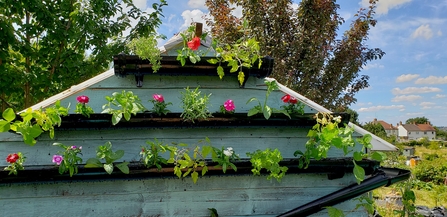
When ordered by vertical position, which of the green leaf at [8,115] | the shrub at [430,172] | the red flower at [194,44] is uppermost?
the red flower at [194,44]

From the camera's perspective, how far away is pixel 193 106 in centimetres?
197

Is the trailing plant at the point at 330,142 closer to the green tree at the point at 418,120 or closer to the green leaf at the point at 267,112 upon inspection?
the green leaf at the point at 267,112

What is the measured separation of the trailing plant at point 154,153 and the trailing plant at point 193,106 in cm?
24

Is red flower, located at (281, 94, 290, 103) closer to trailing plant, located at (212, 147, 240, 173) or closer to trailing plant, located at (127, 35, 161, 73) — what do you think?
trailing plant, located at (212, 147, 240, 173)

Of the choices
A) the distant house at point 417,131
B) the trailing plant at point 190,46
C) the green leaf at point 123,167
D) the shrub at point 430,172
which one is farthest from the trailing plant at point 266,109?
the distant house at point 417,131

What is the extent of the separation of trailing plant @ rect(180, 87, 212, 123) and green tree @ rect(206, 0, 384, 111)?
3.52 m

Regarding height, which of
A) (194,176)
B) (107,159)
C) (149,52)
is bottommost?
(194,176)

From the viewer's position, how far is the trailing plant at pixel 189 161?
191 centimetres

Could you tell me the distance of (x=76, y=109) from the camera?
6.27 feet

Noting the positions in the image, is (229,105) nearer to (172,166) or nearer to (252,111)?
(252,111)

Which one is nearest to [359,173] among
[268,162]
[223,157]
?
[268,162]

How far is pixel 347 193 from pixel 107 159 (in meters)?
1.70

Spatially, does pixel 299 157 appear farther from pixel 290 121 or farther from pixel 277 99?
pixel 277 99

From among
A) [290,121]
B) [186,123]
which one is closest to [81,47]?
[186,123]
